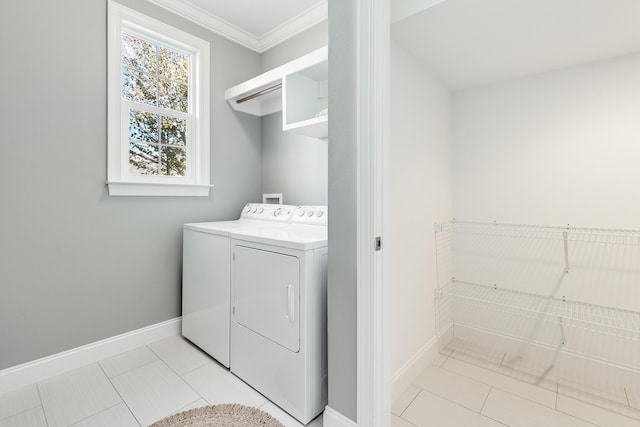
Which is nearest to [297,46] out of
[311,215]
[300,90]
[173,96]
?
[300,90]

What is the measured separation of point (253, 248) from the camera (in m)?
1.61

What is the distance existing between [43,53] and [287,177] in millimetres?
1713

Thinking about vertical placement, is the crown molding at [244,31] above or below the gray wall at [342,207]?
above

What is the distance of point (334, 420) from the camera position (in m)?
1.31

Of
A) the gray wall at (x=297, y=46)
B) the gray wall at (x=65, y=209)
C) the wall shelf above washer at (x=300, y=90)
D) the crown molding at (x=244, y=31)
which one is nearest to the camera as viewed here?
the gray wall at (x=65, y=209)

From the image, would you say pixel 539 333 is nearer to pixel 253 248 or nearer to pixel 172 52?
pixel 253 248

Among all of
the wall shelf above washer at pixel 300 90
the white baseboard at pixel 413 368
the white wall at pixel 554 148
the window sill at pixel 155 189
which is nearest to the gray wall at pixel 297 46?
the wall shelf above washer at pixel 300 90

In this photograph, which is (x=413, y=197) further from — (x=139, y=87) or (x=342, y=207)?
(x=139, y=87)

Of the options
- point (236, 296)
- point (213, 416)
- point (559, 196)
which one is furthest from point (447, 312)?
point (213, 416)

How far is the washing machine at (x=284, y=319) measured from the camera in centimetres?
138

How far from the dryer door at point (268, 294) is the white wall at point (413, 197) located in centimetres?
44

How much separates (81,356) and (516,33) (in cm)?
304

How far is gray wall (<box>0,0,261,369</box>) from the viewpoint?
165cm

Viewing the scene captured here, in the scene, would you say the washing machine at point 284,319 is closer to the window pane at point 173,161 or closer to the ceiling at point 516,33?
the window pane at point 173,161
